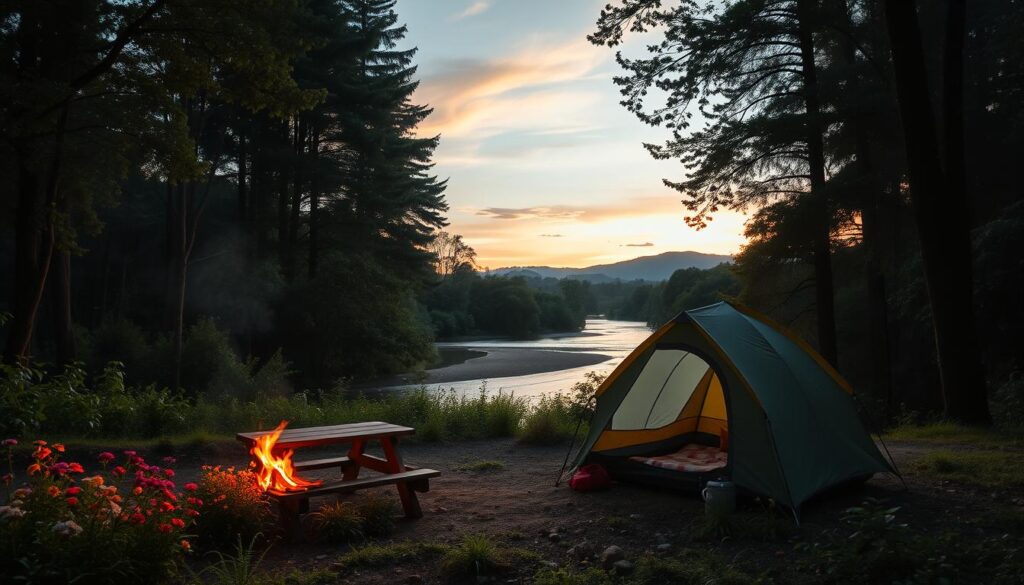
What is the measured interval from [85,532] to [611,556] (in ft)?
9.84

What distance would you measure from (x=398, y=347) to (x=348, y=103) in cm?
902

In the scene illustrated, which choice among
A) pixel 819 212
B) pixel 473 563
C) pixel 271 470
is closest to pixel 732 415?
pixel 473 563

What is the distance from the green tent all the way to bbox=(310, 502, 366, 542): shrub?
2481 millimetres

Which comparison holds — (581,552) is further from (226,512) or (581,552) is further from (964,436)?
(964,436)

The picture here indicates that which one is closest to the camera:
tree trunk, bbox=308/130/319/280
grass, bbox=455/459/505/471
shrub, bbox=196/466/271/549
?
shrub, bbox=196/466/271/549

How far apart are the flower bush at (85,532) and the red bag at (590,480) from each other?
3.48 meters

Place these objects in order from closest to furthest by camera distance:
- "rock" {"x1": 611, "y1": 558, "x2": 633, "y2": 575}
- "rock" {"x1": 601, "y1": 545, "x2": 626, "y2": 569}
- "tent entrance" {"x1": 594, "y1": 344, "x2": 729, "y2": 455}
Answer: "rock" {"x1": 611, "y1": 558, "x2": 633, "y2": 575} < "rock" {"x1": 601, "y1": 545, "x2": 626, "y2": 569} < "tent entrance" {"x1": 594, "y1": 344, "x2": 729, "y2": 455}

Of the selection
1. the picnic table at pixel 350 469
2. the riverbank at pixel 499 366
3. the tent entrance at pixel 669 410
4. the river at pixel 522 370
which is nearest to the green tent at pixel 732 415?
the tent entrance at pixel 669 410

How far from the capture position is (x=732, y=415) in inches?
231

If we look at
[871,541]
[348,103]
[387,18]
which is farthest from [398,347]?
[871,541]

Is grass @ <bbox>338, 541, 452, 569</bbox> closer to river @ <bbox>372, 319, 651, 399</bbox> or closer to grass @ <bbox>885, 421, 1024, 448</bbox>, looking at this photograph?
grass @ <bbox>885, 421, 1024, 448</bbox>

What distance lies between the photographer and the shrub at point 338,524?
5016 millimetres

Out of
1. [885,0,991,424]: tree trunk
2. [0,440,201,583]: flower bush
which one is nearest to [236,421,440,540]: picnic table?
[0,440,201,583]: flower bush

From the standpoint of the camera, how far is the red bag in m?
6.44
